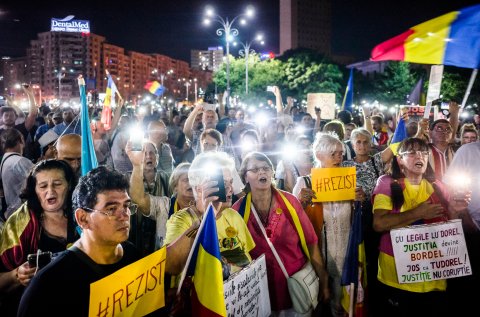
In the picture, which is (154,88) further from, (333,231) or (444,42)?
(333,231)

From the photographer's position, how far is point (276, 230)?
4008mm

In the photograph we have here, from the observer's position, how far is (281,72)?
56.9 meters

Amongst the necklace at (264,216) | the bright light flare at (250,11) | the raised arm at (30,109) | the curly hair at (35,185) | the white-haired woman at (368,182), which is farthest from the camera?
the bright light flare at (250,11)

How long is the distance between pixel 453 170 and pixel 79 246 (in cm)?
400

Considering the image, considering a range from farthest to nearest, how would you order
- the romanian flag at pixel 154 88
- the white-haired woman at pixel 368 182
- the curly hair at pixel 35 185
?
the romanian flag at pixel 154 88
the white-haired woman at pixel 368 182
the curly hair at pixel 35 185

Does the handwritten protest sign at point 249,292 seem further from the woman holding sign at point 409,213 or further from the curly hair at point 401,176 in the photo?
the curly hair at point 401,176

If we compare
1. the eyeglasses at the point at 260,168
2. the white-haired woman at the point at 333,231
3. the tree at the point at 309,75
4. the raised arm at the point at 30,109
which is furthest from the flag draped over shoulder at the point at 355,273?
the tree at the point at 309,75

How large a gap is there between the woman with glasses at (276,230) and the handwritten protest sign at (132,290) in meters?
1.28

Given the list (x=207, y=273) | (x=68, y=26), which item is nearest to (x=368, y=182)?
(x=207, y=273)

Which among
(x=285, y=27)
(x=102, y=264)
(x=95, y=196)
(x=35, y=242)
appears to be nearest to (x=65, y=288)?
(x=102, y=264)

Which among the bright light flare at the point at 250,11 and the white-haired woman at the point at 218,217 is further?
the bright light flare at the point at 250,11

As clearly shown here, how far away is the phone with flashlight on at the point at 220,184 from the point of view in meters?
3.14

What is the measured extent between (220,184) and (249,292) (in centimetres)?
88

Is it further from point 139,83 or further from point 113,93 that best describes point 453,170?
point 139,83
